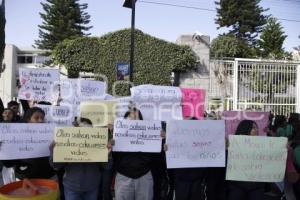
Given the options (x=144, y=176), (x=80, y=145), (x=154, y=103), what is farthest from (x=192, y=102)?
(x=80, y=145)

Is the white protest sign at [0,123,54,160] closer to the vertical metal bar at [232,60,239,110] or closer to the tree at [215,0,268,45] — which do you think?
the vertical metal bar at [232,60,239,110]

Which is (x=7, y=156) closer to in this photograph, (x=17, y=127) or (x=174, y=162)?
(x=17, y=127)

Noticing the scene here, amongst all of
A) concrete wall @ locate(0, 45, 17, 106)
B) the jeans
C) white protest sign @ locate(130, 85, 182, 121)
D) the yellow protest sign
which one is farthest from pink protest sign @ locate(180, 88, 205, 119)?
concrete wall @ locate(0, 45, 17, 106)

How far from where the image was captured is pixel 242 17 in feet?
123

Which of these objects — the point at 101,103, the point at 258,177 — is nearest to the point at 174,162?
the point at 258,177

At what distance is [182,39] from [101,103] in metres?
9.72

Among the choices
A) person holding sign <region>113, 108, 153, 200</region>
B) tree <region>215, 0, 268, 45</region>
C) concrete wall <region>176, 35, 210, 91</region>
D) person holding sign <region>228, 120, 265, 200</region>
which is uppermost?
A: tree <region>215, 0, 268, 45</region>

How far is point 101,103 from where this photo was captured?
6332 millimetres

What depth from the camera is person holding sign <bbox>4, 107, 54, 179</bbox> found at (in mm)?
5172

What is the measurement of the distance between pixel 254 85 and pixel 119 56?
479 cm

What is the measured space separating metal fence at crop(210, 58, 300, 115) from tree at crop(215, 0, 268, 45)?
22374 millimetres

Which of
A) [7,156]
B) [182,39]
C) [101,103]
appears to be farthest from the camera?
[182,39]

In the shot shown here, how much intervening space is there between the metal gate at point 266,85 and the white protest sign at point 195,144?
9.97 m

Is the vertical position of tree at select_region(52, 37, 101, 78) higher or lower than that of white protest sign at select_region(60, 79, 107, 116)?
higher
